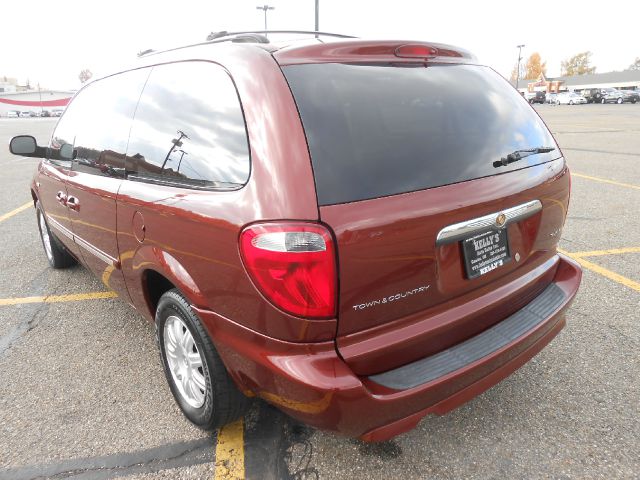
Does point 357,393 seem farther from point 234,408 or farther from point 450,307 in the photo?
point 234,408

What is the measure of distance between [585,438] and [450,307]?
1.02 metres

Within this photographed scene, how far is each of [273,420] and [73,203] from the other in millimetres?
1954

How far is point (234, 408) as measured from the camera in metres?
2.18

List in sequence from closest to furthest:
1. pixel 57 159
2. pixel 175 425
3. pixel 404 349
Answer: pixel 404 349 < pixel 175 425 < pixel 57 159

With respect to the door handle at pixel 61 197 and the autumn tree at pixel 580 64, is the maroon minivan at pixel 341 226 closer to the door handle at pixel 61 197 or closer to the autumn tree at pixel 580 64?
the door handle at pixel 61 197

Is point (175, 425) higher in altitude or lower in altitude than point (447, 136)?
lower

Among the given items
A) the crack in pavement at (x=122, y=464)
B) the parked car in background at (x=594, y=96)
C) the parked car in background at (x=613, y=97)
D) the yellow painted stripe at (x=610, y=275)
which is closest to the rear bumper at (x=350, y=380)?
the crack in pavement at (x=122, y=464)

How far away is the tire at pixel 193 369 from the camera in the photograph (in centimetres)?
209

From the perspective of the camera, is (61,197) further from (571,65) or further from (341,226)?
(571,65)

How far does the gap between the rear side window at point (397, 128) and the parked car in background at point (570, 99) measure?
58503 mm

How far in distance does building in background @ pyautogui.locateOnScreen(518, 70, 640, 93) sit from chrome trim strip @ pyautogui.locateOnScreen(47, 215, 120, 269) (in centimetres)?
8099

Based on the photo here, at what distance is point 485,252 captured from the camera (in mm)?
1968

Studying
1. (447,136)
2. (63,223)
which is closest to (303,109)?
(447,136)

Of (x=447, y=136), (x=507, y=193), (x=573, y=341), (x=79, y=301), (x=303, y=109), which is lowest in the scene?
(x=79, y=301)
